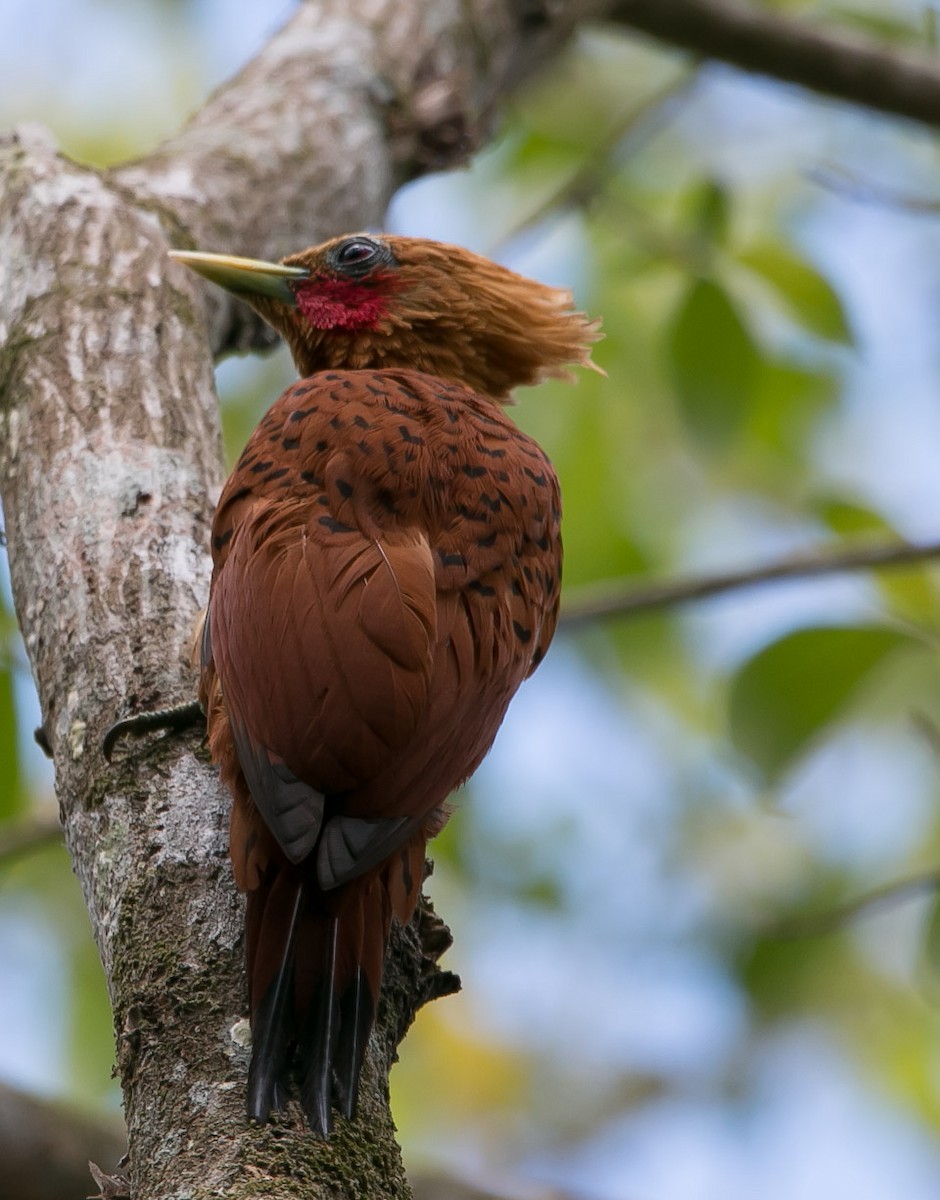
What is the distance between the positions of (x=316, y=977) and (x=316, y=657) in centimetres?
44

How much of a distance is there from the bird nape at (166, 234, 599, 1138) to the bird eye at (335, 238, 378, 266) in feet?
1.50

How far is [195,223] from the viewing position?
341 cm

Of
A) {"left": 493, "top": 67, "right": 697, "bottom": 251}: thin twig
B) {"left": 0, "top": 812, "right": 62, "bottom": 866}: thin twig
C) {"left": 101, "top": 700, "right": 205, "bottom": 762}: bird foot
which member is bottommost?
{"left": 101, "top": 700, "right": 205, "bottom": 762}: bird foot

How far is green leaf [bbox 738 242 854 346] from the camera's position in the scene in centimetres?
379

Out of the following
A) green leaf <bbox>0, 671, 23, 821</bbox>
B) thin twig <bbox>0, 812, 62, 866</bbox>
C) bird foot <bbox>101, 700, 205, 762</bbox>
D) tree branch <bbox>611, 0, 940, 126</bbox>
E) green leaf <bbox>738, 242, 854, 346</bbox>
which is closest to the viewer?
bird foot <bbox>101, 700, 205, 762</bbox>

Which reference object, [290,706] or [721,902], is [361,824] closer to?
[290,706]

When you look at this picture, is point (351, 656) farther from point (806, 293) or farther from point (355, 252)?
point (806, 293)

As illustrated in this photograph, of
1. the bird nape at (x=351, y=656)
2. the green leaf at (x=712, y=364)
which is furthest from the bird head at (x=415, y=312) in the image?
the green leaf at (x=712, y=364)

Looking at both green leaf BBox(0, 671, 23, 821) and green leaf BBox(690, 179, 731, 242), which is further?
green leaf BBox(690, 179, 731, 242)

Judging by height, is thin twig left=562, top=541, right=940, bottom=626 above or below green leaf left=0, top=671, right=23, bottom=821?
above

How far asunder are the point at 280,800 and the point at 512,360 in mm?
1673

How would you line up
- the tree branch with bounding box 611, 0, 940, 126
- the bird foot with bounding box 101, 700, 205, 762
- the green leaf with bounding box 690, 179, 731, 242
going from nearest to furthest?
the bird foot with bounding box 101, 700, 205, 762
the green leaf with bounding box 690, 179, 731, 242
the tree branch with bounding box 611, 0, 940, 126

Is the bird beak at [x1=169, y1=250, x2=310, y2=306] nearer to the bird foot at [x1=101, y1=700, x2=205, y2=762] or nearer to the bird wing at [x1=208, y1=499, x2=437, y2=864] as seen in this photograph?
the bird wing at [x1=208, y1=499, x2=437, y2=864]

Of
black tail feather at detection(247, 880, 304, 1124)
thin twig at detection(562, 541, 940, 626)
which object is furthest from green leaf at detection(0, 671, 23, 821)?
black tail feather at detection(247, 880, 304, 1124)
